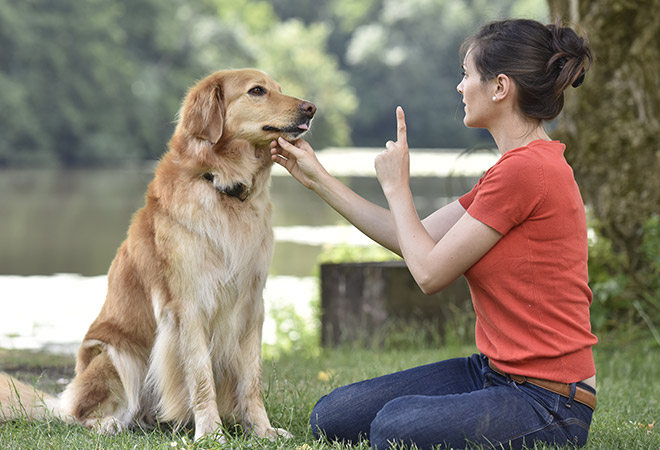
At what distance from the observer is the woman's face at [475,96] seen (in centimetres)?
275

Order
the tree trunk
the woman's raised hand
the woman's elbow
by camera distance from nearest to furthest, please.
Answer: the woman's elbow, the woman's raised hand, the tree trunk

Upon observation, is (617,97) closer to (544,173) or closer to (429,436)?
(544,173)

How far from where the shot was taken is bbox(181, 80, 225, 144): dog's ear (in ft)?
11.1

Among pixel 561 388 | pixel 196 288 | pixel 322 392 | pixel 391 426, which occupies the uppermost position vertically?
pixel 196 288

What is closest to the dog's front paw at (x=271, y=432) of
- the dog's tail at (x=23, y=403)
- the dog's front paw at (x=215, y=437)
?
the dog's front paw at (x=215, y=437)

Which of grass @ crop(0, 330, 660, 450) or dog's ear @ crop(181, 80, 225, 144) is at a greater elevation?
dog's ear @ crop(181, 80, 225, 144)

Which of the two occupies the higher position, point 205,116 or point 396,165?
point 205,116

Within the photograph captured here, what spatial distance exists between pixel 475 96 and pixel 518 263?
24.1 inches

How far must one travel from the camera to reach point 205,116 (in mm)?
3363

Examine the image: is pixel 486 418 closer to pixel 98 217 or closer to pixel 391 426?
pixel 391 426

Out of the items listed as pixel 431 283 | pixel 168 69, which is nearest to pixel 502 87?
pixel 431 283

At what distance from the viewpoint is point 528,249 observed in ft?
8.58

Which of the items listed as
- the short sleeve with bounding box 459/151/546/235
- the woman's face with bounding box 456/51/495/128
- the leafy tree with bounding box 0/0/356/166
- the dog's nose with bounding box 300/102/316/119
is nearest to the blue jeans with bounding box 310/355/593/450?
the short sleeve with bounding box 459/151/546/235

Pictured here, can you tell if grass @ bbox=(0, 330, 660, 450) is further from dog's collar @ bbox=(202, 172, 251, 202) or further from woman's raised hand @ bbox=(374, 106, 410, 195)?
woman's raised hand @ bbox=(374, 106, 410, 195)
